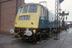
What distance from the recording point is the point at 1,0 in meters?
28.5

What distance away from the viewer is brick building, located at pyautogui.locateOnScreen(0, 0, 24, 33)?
2769cm

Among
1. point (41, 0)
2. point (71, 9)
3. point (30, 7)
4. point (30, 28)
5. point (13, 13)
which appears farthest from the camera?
point (71, 9)

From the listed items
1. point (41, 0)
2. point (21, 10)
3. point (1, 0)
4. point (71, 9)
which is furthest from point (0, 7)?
point (71, 9)

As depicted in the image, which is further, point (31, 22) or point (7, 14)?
point (7, 14)

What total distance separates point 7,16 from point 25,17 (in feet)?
35.4

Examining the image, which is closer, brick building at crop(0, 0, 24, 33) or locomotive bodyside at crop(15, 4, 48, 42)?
locomotive bodyside at crop(15, 4, 48, 42)

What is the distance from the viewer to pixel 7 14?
2808 cm

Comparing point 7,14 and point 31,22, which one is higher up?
point 7,14

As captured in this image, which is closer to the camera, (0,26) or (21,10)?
(21,10)

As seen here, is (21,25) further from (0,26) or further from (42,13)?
(0,26)

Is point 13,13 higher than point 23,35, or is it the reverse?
point 13,13

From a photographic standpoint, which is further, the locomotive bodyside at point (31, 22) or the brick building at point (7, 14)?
the brick building at point (7, 14)

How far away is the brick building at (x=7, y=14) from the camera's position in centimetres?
2769

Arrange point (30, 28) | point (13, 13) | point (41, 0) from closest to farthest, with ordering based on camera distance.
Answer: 1. point (30, 28)
2. point (13, 13)
3. point (41, 0)
